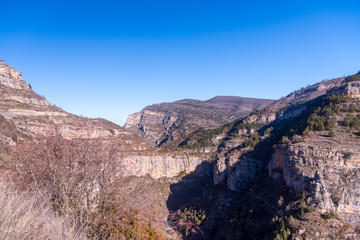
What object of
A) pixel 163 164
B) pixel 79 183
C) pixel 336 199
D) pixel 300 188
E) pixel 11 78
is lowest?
pixel 163 164

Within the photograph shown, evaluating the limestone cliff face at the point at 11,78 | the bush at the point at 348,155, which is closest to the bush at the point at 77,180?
the bush at the point at 348,155

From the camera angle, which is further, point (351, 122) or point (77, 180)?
point (351, 122)

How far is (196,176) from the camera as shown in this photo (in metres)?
58.6

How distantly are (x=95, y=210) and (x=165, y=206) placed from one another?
1520 inches

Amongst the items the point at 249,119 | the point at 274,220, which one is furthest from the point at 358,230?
the point at 249,119

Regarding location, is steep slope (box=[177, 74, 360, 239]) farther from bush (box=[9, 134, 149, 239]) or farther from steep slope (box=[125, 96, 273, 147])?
steep slope (box=[125, 96, 273, 147])

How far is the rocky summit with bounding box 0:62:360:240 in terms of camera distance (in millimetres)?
7871

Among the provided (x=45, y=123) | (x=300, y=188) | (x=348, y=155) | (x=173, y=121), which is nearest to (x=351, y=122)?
(x=348, y=155)

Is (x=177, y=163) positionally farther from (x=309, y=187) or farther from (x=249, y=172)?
(x=309, y=187)

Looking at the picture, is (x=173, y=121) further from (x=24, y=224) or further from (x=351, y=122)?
(x=24, y=224)

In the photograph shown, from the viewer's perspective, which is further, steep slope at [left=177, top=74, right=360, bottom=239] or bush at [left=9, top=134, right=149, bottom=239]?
steep slope at [left=177, top=74, right=360, bottom=239]

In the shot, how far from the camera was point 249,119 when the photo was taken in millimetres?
81000

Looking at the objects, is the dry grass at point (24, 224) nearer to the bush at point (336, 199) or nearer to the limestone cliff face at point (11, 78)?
the bush at point (336, 199)

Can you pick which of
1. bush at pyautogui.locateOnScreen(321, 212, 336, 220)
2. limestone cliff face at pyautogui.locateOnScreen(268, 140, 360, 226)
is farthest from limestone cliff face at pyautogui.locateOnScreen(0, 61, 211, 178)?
bush at pyautogui.locateOnScreen(321, 212, 336, 220)
